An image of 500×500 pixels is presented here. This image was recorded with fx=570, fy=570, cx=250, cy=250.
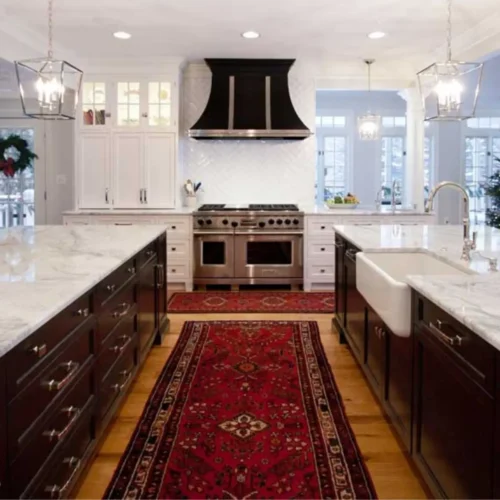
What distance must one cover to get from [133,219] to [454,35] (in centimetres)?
368

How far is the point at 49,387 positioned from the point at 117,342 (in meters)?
1.07

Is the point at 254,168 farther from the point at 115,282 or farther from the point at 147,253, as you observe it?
the point at 115,282

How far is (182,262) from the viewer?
20.6 feet

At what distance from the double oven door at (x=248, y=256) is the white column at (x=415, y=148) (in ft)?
5.40

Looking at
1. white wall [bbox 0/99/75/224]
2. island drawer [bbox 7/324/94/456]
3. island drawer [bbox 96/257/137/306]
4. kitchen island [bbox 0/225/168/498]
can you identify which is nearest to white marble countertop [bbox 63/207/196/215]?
white wall [bbox 0/99/75/224]

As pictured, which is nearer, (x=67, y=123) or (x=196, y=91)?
(x=196, y=91)

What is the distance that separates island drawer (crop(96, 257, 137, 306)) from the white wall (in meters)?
5.31

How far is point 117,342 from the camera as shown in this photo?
2.88 metres

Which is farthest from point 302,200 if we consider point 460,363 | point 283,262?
point 460,363

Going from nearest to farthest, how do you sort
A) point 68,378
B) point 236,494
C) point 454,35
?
point 68,378
point 236,494
point 454,35

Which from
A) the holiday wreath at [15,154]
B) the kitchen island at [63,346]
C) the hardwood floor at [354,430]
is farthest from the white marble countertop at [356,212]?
the holiday wreath at [15,154]

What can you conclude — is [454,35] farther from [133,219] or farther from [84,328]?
[84,328]

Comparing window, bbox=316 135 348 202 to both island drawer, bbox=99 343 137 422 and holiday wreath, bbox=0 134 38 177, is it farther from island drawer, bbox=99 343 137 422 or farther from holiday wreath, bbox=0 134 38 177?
island drawer, bbox=99 343 137 422

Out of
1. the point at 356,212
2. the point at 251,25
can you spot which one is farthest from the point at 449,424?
the point at 356,212
